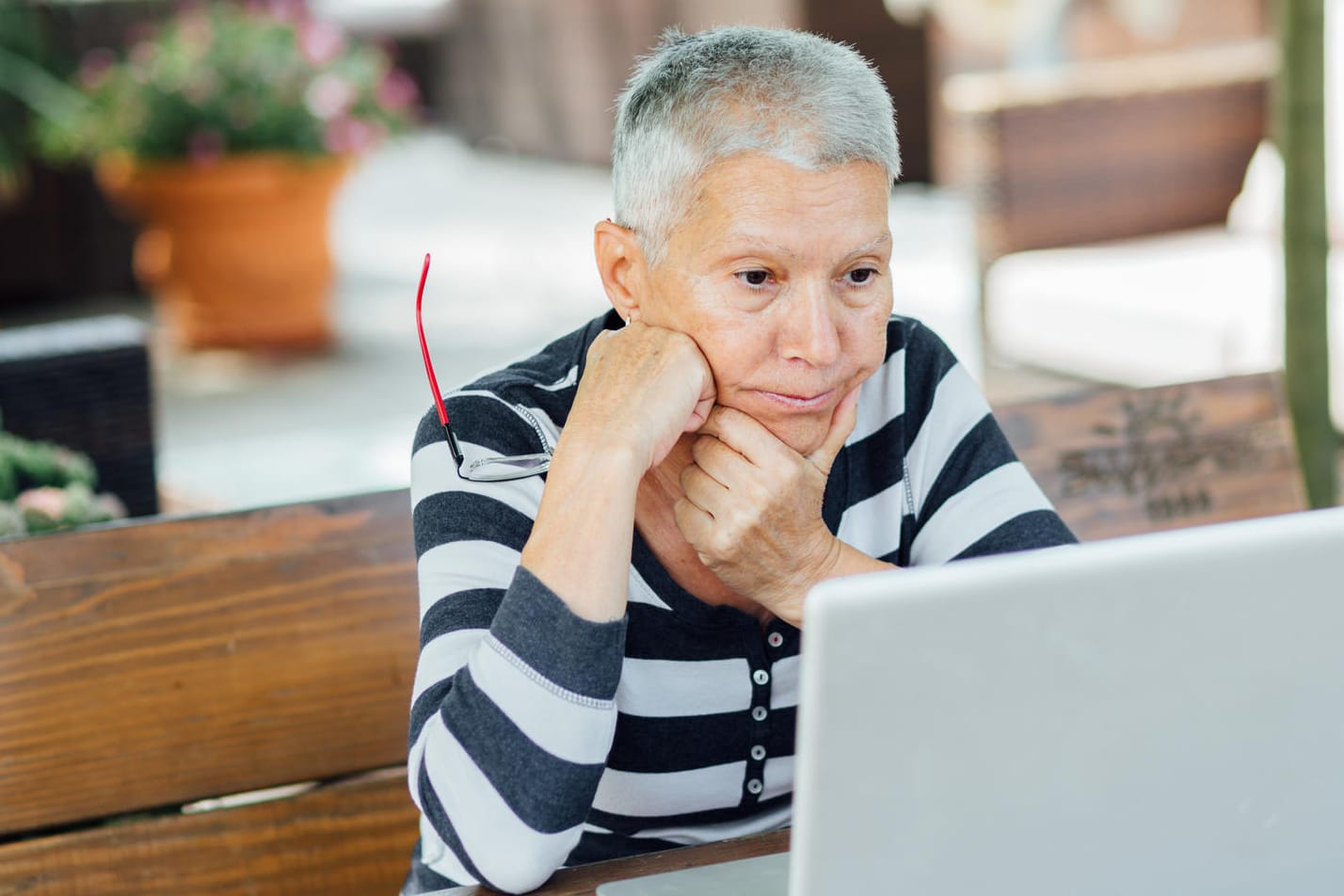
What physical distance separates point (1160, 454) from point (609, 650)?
94cm

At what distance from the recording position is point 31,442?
270cm

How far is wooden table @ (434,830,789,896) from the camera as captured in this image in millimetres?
1119

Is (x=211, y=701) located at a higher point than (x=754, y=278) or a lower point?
lower

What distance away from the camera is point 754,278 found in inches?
49.8

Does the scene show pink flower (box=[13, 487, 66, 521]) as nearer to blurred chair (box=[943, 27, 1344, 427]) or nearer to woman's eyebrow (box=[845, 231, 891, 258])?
woman's eyebrow (box=[845, 231, 891, 258])

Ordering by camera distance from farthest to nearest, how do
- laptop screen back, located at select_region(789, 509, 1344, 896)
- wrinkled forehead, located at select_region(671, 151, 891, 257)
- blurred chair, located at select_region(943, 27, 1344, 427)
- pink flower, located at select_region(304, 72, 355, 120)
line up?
pink flower, located at select_region(304, 72, 355, 120)
blurred chair, located at select_region(943, 27, 1344, 427)
wrinkled forehead, located at select_region(671, 151, 891, 257)
laptop screen back, located at select_region(789, 509, 1344, 896)

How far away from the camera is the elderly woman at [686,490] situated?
1.13m

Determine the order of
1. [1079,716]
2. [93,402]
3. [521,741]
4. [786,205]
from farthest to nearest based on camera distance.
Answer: [93,402]
[786,205]
[521,741]
[1079,716]

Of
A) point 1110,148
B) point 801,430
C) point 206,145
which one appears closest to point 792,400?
point 801,430

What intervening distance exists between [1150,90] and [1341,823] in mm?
3878

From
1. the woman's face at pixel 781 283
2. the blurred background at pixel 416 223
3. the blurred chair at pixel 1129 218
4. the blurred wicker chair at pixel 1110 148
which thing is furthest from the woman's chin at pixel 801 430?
the blurred wicker chair at pixel 1110 148

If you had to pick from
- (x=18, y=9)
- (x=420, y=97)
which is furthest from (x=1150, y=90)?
(x=420, y=97)

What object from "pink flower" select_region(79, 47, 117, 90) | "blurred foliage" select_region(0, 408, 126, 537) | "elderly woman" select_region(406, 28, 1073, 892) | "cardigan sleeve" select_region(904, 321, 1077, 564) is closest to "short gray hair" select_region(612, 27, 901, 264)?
"elderly woman" select_region(406, 28, 1073, 892)

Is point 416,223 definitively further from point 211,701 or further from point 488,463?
point 488,463
